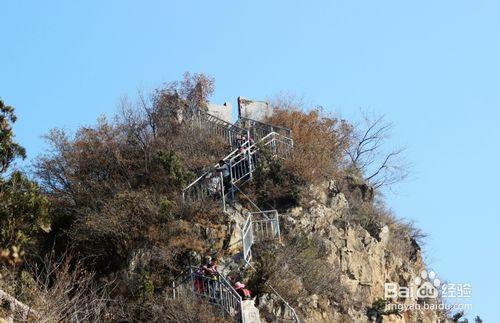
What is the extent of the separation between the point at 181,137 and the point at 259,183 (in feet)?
12.6

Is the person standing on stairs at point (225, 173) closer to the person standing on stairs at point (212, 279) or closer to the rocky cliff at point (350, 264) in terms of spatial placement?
the rocky cliff at point (350, 264)

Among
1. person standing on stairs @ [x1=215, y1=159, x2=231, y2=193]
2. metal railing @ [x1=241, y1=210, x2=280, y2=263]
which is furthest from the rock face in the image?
person standing on stairs @ [x1=215, y1=159, x2=231, y2=193]

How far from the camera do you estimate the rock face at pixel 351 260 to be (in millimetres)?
24859

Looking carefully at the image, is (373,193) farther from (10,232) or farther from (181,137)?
(10,232)

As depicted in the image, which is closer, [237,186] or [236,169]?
[237,186]

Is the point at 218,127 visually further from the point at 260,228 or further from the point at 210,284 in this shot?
the point at 210,284

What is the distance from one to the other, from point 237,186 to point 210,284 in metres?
5.77

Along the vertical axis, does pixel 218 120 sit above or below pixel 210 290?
above

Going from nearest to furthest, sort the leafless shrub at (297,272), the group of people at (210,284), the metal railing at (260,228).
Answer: the group of people at (210,284) → the leafless shrub at (297,272) → the metal railing at (260,228)

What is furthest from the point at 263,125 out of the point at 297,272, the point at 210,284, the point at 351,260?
the point at 210,284

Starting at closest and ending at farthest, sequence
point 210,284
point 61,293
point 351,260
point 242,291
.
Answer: point 61,293
point 242,291
point 210,284
point 351,260

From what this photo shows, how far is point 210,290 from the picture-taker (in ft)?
74.6

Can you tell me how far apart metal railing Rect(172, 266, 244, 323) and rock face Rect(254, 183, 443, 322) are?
8.39 feet

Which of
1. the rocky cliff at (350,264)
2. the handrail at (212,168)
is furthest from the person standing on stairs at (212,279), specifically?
the handrail at (212,168)
